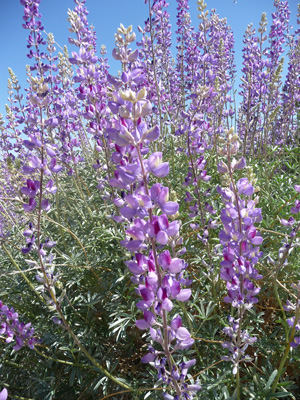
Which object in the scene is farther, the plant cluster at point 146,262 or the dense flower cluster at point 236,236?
the dense flower cluster at point 236,236

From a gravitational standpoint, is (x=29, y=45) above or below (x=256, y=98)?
above

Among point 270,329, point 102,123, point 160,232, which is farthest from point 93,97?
point 270,329

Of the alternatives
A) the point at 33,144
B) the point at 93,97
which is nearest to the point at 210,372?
the point at 33,144

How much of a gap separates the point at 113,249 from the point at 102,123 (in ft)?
4.44

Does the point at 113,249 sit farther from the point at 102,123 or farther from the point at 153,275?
the point at 153,275

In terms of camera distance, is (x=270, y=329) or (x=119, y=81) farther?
(x=270, y=329)

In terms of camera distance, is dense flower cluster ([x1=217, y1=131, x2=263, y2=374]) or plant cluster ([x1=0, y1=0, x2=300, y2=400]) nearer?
plant cluster ([x1=0, y1=0, x2=300, y2=400])

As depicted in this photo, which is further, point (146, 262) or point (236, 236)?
point (236, 236)

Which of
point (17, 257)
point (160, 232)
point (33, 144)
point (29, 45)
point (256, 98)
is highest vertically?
point (29, 45)

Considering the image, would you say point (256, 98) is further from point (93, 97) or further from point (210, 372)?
point (210, 372)

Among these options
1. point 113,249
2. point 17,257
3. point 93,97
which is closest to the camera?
point 93,97

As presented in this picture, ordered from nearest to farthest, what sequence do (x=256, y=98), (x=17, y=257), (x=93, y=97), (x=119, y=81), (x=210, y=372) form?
1. (x=119, y=81)
2. (x=210, y=372)
3. (x=93, y=97)
4. (x=17, y=257)
5. (x=256, y=98)

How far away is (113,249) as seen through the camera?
3301 millimetres

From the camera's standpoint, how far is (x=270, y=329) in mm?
2650
